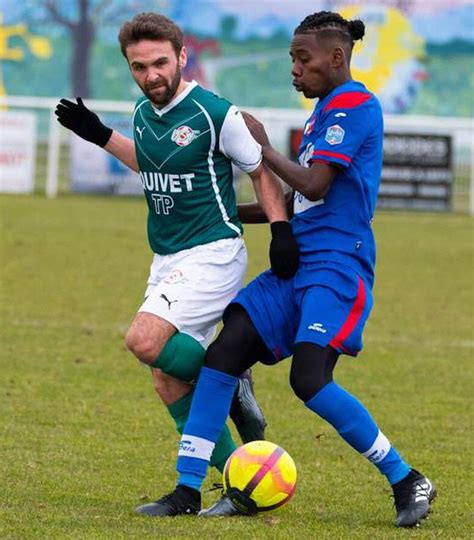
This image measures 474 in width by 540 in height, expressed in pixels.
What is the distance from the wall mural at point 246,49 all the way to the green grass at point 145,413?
2415cm

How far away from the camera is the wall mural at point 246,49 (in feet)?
133

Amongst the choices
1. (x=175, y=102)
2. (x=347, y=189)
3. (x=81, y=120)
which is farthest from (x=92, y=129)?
(x=347, y=189)

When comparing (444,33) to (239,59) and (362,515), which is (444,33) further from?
(362,515)

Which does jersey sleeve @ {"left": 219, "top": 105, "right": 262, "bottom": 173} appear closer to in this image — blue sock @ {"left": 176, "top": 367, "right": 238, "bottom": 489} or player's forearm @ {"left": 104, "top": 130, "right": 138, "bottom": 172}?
player's forearm @ {"left": 104, "top": 130, "right": 138, "bottom": 172}

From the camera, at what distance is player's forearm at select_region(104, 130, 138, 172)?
6383mm

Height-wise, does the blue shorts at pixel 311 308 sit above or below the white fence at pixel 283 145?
above

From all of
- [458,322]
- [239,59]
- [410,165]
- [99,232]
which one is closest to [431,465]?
[458,322]

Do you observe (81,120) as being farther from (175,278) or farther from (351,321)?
(351,321)

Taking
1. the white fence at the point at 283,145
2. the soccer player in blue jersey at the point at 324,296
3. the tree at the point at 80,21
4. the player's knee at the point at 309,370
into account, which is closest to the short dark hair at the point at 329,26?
the soccer player in blue jersey at the point at 324,296

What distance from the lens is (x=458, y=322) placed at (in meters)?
12.6

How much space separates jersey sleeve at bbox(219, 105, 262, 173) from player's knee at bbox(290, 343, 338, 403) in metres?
0.80

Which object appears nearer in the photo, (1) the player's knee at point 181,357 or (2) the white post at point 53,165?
(1) the player's knee at point 181,357

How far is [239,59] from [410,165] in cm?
1639

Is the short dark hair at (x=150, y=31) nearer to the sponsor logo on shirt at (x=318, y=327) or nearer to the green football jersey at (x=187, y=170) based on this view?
the green football jersey at (x=187, y=170)
